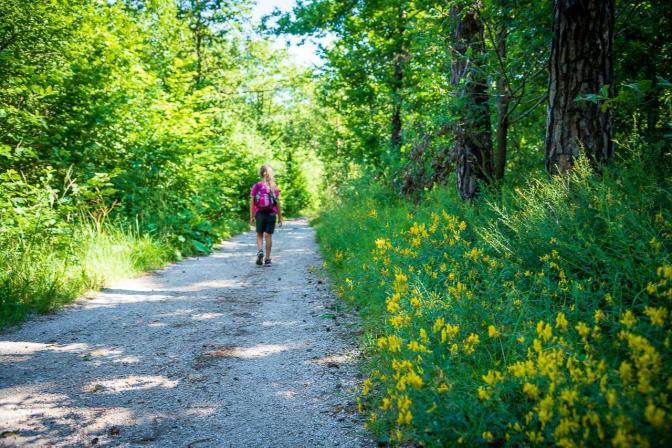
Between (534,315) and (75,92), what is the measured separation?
30.8 feet

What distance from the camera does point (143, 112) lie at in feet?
31.6

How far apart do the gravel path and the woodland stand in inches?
15.6

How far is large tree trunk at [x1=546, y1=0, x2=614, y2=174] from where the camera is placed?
14.2 ft

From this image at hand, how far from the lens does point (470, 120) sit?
637 centimetres

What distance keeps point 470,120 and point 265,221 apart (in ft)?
16.5

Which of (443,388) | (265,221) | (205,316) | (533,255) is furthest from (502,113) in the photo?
(265,221)

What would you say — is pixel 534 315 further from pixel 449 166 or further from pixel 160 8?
pixel 160 8

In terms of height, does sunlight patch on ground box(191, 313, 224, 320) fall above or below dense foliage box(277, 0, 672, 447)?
below

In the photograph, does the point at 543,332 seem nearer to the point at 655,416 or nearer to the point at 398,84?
the point at 655,416

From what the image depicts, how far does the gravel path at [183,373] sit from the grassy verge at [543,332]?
463 millimetres

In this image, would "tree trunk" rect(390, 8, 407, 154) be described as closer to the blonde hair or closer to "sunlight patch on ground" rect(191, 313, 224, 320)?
the blonde hair

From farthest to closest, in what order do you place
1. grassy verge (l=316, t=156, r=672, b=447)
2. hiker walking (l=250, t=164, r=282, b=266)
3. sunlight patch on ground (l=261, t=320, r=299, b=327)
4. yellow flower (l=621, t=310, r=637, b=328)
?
hiker walking (l=250, t=164, r=282, b=266), sunlight patch on ground (l=261, t=320, r=299, b=327), yellow flower (l=621, t=310, r=637, b=328), grassy verge (l=316, t=156, r=672, b=447)

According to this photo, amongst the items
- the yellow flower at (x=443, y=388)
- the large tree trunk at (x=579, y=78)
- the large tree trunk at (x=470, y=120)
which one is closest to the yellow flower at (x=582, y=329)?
the yellow flower at (x=443, y=388)

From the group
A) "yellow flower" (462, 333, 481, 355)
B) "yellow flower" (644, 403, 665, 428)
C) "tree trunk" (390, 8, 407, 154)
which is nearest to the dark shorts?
"tree trunk" (390, 8, 407, 154)
